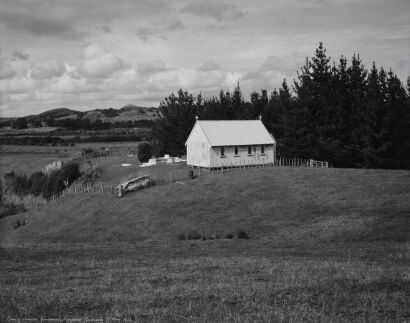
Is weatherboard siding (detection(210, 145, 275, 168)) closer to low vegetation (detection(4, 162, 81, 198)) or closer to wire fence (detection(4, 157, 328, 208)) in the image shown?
wire fence (detection(4, 157, 328, 208))

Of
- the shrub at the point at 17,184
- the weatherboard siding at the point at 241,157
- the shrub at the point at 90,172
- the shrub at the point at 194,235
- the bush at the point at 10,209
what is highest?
the weatherboard siding at the point at 241,157

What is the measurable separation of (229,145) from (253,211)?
23.8 meters

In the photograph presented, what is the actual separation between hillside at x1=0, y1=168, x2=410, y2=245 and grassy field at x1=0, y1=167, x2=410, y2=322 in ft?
0.43

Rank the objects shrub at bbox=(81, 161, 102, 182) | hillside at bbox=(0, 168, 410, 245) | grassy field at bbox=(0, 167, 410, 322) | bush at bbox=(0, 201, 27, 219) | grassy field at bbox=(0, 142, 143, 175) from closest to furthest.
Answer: grassy field at bbox=(0, 167, 410, 322) < hillside at bbox=(0, 168, 410, 245) < bush at bbox=(0, 201, 27, 219) < shrub at bbox=(81, 161, 102, 182) < grassy field at bbox=(0, 142, 143, 175)

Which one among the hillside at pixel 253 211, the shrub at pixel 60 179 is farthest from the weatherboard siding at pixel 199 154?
the shrub at pixel 60 179

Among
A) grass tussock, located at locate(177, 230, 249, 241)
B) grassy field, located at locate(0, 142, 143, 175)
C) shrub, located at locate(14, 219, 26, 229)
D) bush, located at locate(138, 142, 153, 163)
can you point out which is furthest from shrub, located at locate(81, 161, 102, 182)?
grass tussock, located at locate(177, 230, 249, 241)

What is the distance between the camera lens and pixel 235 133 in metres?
65.0

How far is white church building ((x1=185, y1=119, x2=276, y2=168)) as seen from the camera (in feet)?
204

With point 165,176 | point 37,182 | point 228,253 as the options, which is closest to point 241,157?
point 165,176

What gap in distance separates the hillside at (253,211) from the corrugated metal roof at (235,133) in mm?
8270

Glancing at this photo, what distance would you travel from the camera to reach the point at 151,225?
4034 centimetres

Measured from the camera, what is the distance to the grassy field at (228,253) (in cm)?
1187

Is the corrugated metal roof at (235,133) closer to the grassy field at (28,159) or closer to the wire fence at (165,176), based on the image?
the wire fence at (165,176)

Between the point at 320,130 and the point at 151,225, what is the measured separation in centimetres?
2832
